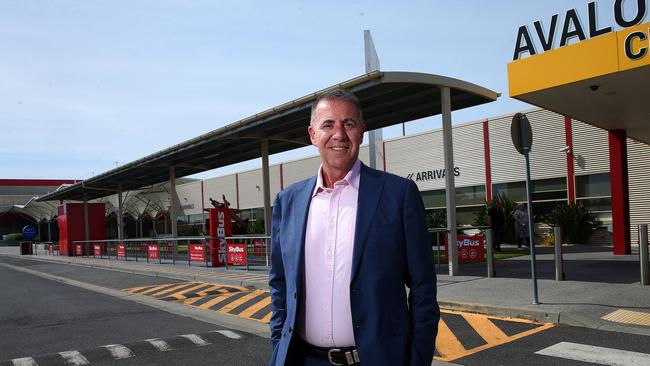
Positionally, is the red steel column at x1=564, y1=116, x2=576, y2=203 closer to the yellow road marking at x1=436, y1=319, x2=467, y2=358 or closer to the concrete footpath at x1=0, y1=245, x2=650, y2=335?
the concrete footpath at x1=0, y1=245, x2=650, y2=335

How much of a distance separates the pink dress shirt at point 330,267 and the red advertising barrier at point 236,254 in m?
14.3

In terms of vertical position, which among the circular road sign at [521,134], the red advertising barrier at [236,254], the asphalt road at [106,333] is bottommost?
the asphalt road at [106,333]

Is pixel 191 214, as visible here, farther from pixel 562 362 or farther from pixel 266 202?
pixel 562 362

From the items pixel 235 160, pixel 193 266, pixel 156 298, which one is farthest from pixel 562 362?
pixel 235 160

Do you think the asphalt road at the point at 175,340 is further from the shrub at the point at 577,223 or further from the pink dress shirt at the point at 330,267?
the shrub at the point at 577,223

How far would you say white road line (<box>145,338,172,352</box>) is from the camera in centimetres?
676

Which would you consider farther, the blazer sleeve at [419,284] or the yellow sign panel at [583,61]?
the yellow sign panel at [583,61]

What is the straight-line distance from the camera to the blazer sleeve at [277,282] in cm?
261

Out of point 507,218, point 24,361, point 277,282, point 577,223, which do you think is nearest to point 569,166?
point 577,223

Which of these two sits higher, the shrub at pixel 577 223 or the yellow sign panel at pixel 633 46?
the yellow sign panel at pixel 633 46

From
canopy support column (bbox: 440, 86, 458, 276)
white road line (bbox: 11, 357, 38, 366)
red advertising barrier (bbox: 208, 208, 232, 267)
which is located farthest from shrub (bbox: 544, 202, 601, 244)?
white road line (bbox: 11, 357, 38, 366)

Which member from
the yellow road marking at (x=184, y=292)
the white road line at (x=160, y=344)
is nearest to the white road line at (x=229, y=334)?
the white road line at (x=160, y=344)

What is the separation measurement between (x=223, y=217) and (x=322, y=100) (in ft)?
53.1

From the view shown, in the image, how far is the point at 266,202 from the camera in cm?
1964
